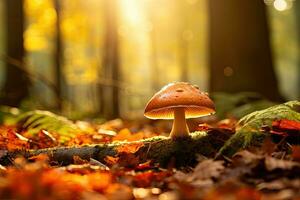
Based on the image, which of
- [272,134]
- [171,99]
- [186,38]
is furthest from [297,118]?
[186,38]

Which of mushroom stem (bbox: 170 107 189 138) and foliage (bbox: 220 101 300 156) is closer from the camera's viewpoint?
foliage (bbox: 220 101 300 156)

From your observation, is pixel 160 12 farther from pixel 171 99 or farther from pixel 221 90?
pixel 171 99

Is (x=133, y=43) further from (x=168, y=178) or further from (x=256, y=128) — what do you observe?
(x=168, y=178)

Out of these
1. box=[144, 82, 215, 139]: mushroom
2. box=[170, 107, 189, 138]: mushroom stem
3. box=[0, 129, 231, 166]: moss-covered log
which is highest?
box=[144, 82, 215, 139]: mushroom

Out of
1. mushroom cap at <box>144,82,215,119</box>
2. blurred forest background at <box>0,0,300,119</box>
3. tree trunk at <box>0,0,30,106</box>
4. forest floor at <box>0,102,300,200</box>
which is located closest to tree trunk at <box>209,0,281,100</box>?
blurred forest background at <box>0,0,300,119</box>

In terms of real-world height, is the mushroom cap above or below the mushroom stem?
above

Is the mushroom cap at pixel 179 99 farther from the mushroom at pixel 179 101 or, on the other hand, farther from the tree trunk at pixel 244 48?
the tree trunk at pixel 244 48

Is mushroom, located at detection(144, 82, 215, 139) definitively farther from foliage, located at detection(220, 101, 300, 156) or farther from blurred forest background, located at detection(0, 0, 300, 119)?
blurred forest background, located at detection(0, 0, 300, 119)
